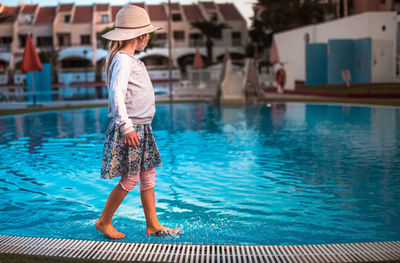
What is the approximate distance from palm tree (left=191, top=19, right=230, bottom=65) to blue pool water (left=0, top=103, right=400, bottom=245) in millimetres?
44910

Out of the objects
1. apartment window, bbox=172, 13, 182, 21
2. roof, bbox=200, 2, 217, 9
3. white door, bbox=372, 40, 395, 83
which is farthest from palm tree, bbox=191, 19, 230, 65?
white door, bbox=372, 40, 395, 83

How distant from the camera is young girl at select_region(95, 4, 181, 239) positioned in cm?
335

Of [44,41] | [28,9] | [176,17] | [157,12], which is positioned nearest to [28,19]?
[28,9]

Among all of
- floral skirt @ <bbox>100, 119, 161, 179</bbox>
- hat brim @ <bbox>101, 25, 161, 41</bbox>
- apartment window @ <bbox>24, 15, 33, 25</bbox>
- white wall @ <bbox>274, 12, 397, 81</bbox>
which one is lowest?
floral skirt @ <bbox>100, 119, 161, 179</bbox>

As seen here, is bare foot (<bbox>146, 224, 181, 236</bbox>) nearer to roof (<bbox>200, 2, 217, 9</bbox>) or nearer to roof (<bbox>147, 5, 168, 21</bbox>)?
roof (<bbox>147, 5, 168, 21</bbox>)

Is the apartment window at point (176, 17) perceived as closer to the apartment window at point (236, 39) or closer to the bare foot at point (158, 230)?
the apartment window at point (236, 39)

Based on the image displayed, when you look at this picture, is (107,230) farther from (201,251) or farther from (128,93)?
(128,93)

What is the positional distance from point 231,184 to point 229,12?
189 ft

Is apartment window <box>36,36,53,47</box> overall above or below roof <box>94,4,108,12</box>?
below

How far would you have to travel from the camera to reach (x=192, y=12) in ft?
196

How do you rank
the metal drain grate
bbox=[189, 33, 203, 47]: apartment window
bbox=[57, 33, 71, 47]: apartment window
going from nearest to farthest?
the metal drain grate → bbox=[57, 33, 71, 47]: apartment window → bbox=[189, 33, 203, 47]: apartment window

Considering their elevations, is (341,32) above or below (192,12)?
below

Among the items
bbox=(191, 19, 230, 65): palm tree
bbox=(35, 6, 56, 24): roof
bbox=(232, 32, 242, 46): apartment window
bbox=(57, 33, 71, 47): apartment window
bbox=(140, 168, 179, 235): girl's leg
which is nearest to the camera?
bbox=(140, 168, 179, 235): girl's leg

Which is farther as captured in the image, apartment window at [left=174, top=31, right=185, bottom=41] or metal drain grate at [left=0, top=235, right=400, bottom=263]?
apartment window at [left=174, top=31, right=185, bottom=41]
